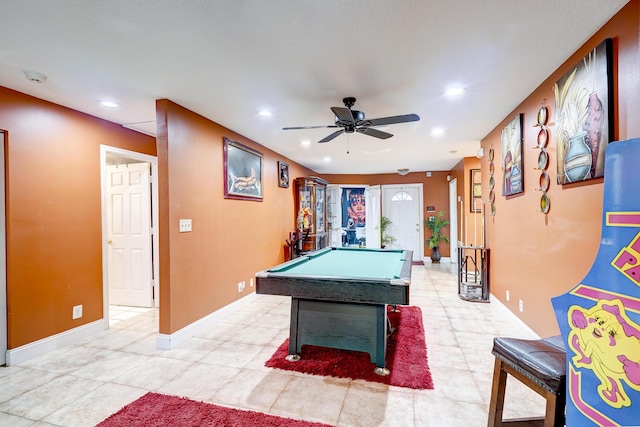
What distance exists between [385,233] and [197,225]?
18.4 feet

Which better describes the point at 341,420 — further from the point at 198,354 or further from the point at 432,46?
the point at 432,46

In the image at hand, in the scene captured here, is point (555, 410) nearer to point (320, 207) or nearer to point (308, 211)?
point (308, 211)

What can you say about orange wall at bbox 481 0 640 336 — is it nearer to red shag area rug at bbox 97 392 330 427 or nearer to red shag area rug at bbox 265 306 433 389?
red shag area rug at bbox 265 306 433 389

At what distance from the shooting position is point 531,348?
137cm

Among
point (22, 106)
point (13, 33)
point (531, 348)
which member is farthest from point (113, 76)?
point (531, 348)

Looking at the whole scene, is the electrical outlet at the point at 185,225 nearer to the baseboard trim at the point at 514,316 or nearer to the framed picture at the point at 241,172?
the framed picture at the point at 241,172

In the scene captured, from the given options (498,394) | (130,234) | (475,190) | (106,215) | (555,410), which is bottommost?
(498,394)

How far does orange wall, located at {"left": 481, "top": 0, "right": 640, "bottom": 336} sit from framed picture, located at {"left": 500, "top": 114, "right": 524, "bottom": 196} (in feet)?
0.27

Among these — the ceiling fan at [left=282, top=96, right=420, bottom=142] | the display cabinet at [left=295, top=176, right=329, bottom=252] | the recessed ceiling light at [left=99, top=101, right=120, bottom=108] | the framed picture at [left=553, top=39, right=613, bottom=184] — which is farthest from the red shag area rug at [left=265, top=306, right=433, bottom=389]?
the display cabinet at [left=295, top=176, right=329, bottom=252]

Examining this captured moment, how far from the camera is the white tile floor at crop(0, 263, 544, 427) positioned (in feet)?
5.88

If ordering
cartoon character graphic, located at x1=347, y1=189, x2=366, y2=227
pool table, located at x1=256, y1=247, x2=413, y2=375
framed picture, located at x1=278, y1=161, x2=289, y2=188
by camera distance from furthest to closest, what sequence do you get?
cartoon character graphic, located at x1=347, y1=189, x2=366, y2=227 → framed picture, located at x1=278, y1=161, x2=289, y2=188 → pool table, located at x1=256, y1=247, x2=413, y2=375

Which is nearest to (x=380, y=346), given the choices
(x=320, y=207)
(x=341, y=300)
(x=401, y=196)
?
(x=341, y=300)

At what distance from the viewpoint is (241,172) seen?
4059mm

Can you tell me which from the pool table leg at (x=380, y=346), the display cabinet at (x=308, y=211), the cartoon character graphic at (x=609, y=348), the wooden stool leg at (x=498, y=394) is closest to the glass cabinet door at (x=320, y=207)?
the display cabinet at (x=308, y=211)
